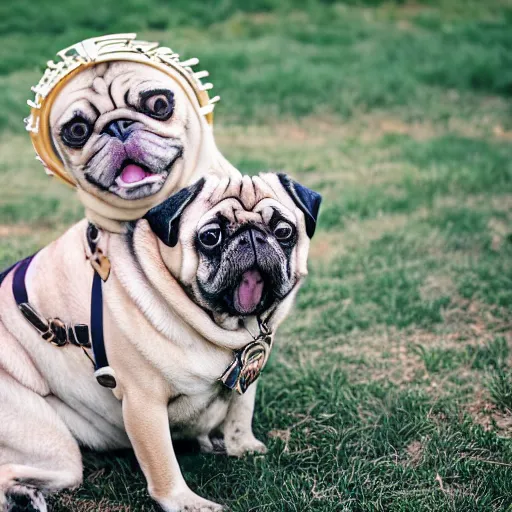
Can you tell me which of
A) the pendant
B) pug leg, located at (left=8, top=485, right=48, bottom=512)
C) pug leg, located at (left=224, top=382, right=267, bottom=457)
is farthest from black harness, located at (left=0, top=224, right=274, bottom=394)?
pug leg, located at (left=8, top=485, right=48, bottom=512)

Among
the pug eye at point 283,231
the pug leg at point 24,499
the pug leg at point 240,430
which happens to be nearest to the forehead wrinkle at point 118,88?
the pug eye at point 283,231

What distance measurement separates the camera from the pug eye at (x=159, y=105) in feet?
9.57

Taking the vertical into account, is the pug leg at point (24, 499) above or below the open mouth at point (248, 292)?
below

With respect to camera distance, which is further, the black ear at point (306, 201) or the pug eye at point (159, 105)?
the pug eye at point (159, 105)

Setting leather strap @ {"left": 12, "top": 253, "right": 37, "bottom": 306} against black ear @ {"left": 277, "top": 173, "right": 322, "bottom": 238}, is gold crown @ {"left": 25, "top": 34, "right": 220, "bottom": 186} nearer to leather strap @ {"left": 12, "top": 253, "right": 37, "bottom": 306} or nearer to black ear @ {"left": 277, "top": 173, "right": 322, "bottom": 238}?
leather strap @ {"left": 12, "top": 253, "right": 37, "bottom": 306}

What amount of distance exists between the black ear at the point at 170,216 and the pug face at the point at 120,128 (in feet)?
0.98

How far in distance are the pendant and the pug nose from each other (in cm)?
87

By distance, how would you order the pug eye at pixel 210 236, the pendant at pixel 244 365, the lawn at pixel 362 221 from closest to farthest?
the pug eye at pixel 210 236 < the pendant at pixel 244 365 < the lawn at pixel 362 221

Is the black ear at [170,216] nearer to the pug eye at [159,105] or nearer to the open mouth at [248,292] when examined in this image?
the open mouth at [248,292]

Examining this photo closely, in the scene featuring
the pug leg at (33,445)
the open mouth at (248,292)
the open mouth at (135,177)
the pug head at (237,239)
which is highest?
the open mouth at (135,177)

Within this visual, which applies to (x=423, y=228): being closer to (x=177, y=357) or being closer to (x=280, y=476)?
(x=280, y=476)

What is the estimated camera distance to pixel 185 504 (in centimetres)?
291

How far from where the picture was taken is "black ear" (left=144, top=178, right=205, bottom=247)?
2586mm

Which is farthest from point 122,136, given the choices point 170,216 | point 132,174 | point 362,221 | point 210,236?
point 362,221
